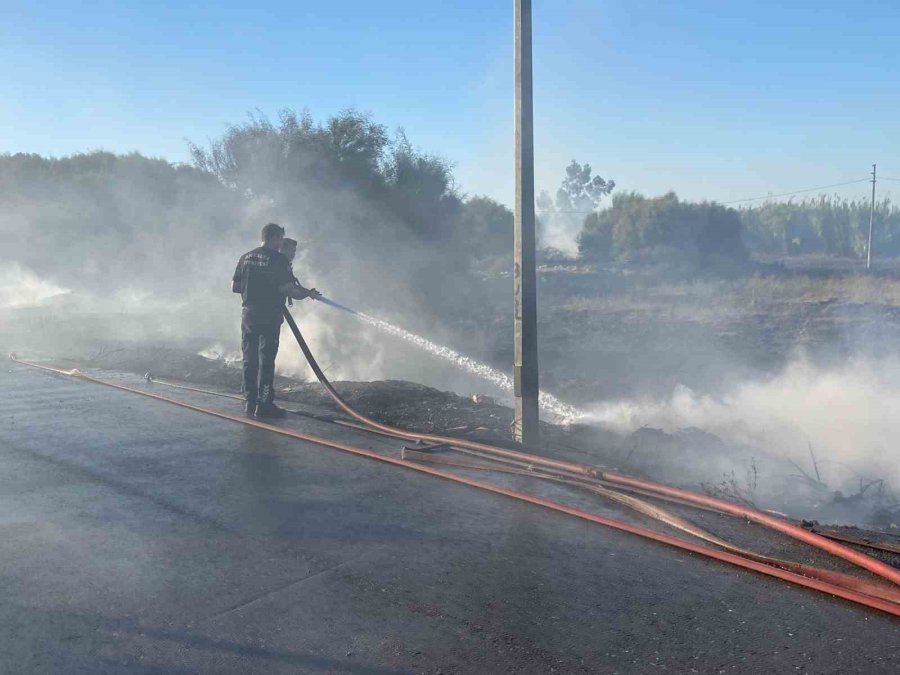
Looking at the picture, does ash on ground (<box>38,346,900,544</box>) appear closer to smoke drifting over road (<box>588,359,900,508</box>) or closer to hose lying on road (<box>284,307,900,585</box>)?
hose lying on road (<box>284,307,900,585</box>)

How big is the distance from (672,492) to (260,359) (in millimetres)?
5154

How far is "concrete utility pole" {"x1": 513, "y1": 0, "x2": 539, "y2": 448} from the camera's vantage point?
7.62 meters

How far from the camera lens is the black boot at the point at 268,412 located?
895 centimetres

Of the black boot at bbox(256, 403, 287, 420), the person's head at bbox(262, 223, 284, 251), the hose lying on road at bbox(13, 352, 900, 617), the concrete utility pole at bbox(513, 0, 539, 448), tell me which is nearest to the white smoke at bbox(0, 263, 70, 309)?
the person's head at bbox(262, 223, 284, 251)

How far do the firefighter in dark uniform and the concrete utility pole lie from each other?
2597 millimetres

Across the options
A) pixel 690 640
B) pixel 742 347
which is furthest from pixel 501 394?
pixel 690 640

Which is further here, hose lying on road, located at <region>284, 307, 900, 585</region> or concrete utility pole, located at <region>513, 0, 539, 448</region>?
concrete utility pole, located at <region>513, 0, 539, 448</region>

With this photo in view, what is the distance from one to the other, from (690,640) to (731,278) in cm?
2821

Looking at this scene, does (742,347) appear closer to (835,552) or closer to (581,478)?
(581,478)

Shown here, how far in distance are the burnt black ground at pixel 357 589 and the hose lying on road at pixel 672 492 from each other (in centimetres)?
54

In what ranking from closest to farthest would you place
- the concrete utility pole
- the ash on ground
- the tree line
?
the ash on ground < the concrete utility pole < the tree line

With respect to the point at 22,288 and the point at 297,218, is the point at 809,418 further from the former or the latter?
the point at 22,288

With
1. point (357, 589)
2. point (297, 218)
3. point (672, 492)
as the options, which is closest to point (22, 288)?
point (297, 218)

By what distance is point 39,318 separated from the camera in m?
20.9
